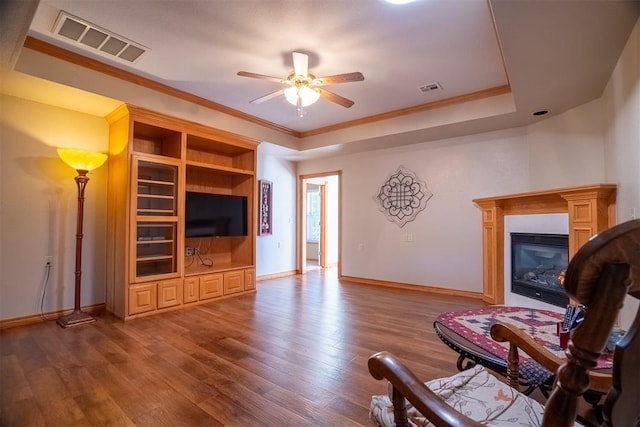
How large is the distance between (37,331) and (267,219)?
3664 mm

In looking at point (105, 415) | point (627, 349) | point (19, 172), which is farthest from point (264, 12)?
point (19, 172)

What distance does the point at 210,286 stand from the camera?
14.5 ft

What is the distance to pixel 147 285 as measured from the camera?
376 centimetres

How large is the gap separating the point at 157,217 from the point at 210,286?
1252mm

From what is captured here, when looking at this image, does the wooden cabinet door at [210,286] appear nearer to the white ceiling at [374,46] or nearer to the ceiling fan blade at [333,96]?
the white ceiling at [374,46]

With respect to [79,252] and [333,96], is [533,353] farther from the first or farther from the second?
[79,252]

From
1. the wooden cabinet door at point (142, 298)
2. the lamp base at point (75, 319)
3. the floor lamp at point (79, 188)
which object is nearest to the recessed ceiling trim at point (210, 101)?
the floor lamp at point (79, 188)

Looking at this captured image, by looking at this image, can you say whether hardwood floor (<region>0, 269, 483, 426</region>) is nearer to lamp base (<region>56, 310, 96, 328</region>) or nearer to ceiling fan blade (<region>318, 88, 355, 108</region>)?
lamp base (<region>56, 310, 96, 328</region>)

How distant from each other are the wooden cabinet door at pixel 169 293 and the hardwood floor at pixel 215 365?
0.62ft

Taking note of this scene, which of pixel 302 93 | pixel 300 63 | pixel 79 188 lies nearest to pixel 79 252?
pixel 79 188

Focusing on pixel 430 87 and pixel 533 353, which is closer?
pixel 533 353

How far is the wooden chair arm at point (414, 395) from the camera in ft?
2.73

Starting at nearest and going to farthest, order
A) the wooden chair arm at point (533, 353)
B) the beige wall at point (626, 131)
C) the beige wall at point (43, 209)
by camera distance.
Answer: the wooden chair arm at point (533, 353) < the beige wall at point (626, 131) < the beige wall at point (43, 209)

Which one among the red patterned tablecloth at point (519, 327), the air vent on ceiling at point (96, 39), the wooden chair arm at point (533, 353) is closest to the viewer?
the wooden chair arm at point (533, 353)
